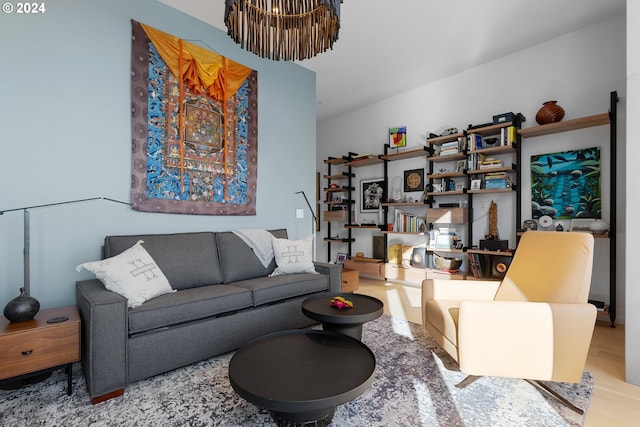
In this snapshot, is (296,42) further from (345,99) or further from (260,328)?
(345,99)

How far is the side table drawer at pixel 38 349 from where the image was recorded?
1570 mm

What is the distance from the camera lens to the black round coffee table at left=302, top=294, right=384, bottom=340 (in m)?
1.96

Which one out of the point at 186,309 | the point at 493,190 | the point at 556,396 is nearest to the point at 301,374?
the point at 186,309

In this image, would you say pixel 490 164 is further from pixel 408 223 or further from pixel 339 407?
pixel 339 407

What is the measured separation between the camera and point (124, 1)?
2.65m

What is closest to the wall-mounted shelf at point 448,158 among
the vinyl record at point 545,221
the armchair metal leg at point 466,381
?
the vinyl record at point 545,221

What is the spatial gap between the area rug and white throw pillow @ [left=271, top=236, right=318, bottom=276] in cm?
113

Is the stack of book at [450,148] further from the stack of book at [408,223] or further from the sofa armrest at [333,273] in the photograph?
the sofa armrest at [333,273]

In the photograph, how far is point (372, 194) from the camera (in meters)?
5.43

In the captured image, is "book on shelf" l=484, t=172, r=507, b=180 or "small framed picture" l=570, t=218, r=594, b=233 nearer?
"small framed picture" l=570, t=218, r=594, b=233

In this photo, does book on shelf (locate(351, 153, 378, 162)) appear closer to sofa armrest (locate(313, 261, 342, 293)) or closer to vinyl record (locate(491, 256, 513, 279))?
vinyl record (locate(491, 256, 513, 279))

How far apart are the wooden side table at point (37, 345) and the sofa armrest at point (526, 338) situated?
2.18 metres

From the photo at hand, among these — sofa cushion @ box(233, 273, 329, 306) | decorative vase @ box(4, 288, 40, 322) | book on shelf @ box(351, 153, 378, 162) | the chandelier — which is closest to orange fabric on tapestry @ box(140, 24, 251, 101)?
the chandelier

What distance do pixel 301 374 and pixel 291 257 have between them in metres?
1.77
